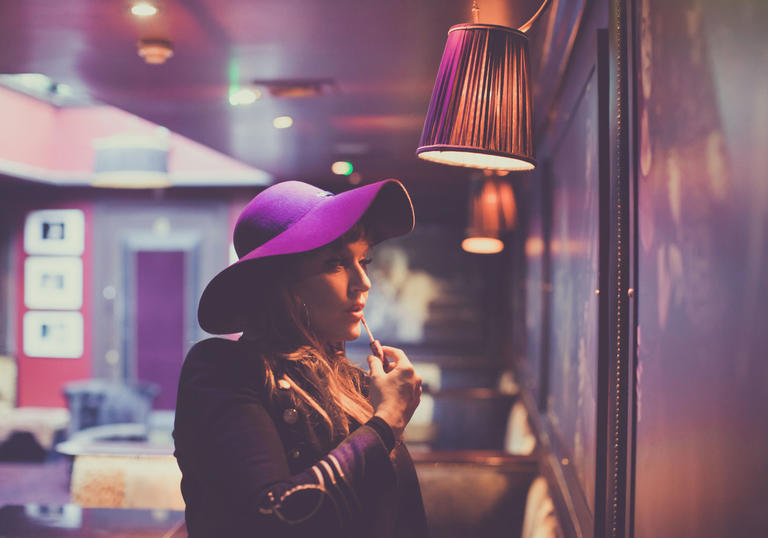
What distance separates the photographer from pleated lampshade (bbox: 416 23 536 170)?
1.16m

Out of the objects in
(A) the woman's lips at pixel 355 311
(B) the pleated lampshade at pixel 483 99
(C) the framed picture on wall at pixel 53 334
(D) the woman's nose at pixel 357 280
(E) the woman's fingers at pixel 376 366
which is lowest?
(C) the framed picture on wall at pixel 53 334

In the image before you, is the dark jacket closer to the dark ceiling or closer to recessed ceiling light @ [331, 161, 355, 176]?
the dark ceiling

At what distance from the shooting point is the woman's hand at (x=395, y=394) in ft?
3.57

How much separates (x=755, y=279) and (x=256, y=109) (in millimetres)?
3639

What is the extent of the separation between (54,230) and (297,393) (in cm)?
785

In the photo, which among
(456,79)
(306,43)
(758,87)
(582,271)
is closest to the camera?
(758,87)

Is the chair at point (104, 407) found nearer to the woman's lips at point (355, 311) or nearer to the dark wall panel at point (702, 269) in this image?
the woman's lips at point (355, 311)

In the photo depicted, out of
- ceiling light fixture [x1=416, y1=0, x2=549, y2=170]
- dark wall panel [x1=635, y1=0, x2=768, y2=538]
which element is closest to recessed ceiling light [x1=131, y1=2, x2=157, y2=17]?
ceiling light fixture [x1=416, y1=0, x2=549, y2=170]

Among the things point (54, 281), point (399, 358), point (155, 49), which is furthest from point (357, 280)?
point (54, 281)

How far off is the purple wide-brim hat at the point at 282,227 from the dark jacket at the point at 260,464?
10 cm

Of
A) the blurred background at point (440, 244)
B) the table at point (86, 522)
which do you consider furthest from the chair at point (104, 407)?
the table at point (86, 522)

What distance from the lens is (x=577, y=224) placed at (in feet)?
6.90

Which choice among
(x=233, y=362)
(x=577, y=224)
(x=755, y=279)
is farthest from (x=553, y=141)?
(x=755, y=279)

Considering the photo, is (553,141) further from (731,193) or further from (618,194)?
(731,193)
